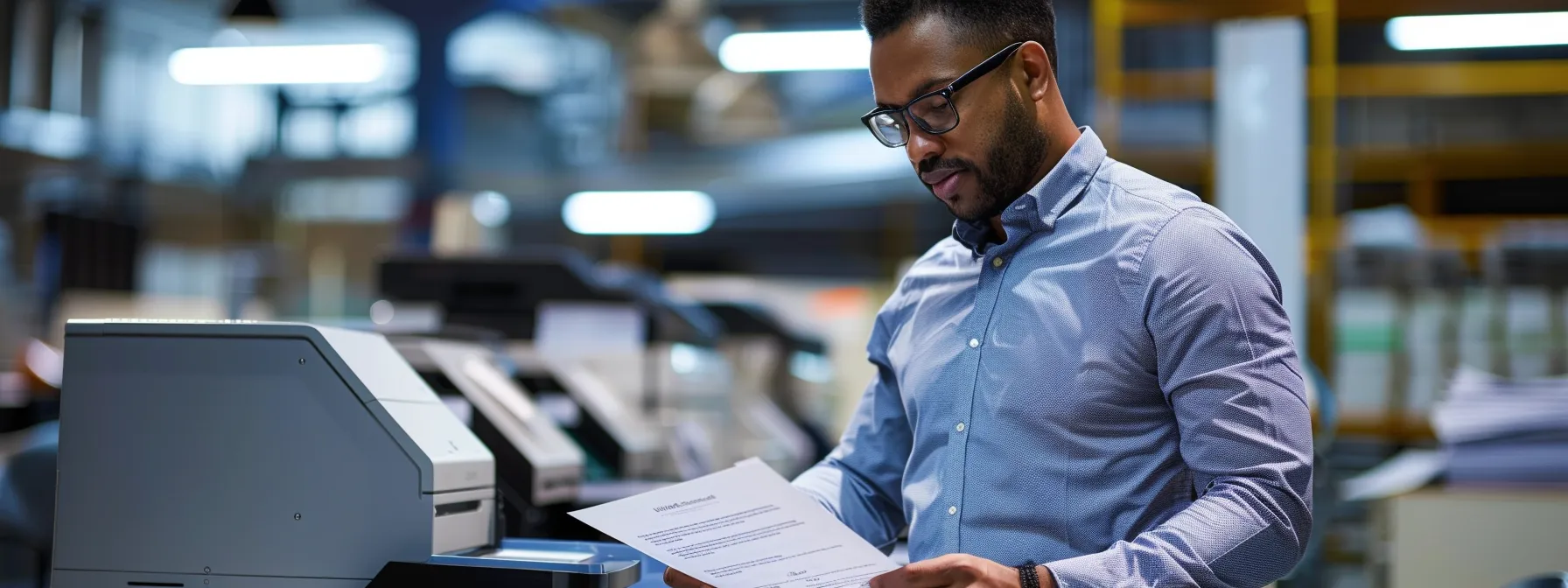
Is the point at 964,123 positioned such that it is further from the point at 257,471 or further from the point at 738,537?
the point at 257,471

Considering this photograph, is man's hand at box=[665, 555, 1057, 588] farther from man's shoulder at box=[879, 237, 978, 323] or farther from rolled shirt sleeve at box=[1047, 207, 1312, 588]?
man's shoulder at box=[879, 237, 978, 323]

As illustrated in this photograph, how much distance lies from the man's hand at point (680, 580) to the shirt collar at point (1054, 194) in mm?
525

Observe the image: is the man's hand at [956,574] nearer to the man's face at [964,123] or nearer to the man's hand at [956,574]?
the man's hand at [956,574]

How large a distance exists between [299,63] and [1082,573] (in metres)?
9.07

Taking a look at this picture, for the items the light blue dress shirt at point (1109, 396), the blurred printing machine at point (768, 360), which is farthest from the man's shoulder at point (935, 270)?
the blurred printing machine at point (768, 360)

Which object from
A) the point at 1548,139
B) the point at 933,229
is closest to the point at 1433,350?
the point at 1548,139

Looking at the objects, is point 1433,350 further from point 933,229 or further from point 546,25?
point 546,25

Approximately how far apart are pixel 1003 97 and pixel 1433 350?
3.45m

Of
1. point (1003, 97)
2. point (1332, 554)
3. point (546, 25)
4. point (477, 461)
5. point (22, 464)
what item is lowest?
point (1332, 554)

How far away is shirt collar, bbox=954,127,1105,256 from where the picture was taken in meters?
1.42

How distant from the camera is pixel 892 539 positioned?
172 cm

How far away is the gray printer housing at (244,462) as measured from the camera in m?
1.53

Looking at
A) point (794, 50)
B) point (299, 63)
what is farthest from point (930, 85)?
point (299, 63)

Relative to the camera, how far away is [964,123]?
1403 mm
